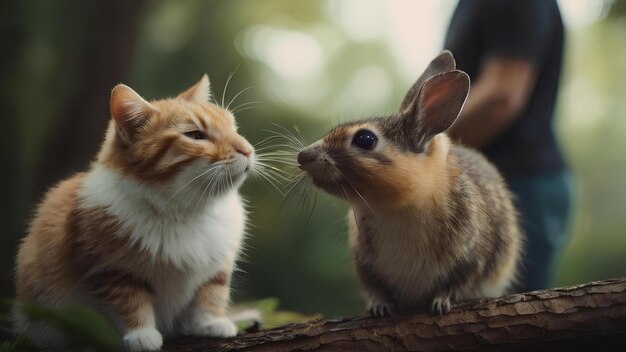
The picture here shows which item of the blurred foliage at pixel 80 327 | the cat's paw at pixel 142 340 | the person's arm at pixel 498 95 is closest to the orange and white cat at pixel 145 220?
the cat's paw at pixel 142 340

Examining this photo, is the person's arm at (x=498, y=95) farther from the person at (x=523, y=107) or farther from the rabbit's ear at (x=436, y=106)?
the rabbit's ear at (x=436, y=106)

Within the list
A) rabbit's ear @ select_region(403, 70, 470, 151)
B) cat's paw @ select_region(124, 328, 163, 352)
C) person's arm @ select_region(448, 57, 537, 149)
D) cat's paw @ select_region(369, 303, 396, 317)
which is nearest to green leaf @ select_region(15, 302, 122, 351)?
cat's paw @ select_region(124, 328, 163, 352)

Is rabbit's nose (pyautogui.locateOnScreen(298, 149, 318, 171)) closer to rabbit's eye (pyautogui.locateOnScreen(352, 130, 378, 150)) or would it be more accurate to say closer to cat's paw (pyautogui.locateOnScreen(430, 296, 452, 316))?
rabbit's eye (pyautogui.locateOnScreen(352, 130, 378, 150))

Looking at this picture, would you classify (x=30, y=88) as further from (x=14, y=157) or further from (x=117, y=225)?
(x=117, y=225)

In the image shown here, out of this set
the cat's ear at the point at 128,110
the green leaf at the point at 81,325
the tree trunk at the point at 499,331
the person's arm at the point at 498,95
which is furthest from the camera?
the person's arm at the point at 498,95

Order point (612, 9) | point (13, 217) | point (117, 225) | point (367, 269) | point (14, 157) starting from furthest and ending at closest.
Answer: point (14, 157), point (13, 217), point (612, 9), point (367, 269), point (117, 225)

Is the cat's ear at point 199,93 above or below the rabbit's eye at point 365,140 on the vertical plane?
above

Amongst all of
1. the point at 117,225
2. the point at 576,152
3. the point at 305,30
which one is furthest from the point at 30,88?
the point at 576,152

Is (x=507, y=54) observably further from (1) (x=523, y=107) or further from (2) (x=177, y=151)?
(2) (x=177, y=151)
